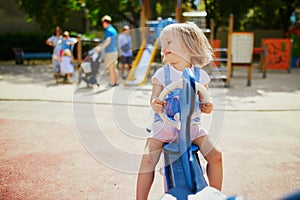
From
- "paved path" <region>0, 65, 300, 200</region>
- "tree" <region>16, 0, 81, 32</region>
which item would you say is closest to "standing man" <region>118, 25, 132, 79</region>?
"paved path" <region>0, 65, 300, 200</region>

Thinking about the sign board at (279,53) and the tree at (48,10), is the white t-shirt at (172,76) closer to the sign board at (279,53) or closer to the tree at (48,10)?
the sign board at (279,53)

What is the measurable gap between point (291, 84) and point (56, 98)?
6.34 m

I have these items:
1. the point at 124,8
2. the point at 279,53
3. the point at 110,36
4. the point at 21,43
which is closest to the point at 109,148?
the point at 110,36

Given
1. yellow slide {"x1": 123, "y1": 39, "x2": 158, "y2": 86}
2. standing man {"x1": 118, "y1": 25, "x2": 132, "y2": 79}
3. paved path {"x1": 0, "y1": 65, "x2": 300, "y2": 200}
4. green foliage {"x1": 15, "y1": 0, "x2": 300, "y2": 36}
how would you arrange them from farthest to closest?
green foliage {"x1": 15, "y1": 0, "x2": 300, "y2": 36}
standing man {"x1": 118, "y1": 25, "x2": 132, "y2": 79}
yellow slide {"x1": 123, "y1": 39, "x2": 158, "y2": 86}
paved path {"x1": 0, "y1": 65, "x2": 300, "y2": 200}

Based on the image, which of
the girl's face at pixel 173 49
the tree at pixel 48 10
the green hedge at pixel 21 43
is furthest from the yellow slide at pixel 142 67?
the green hedge at pixel 21 43

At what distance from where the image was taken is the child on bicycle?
221 cm

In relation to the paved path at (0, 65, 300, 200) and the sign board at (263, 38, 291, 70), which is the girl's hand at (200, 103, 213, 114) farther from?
the sign board at (263, 38, 291, 70)

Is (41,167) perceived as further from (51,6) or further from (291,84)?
(51,6)

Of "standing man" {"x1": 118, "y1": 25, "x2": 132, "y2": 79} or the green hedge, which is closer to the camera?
"standing man" {"x1": 118, "y1": 25, "x2": 132, "y2": 79}

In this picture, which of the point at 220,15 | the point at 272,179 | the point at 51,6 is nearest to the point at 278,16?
the point at 220,15

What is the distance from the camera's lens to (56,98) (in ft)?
23.6

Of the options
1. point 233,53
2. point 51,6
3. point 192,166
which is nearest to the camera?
point 192,166

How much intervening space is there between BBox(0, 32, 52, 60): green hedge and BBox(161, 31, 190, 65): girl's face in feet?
58.3

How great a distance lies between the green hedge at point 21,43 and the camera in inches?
728
